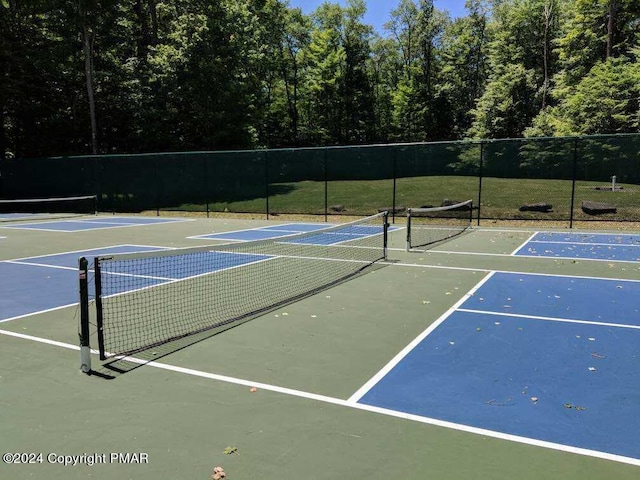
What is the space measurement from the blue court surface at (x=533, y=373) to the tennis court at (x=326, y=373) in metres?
0.02

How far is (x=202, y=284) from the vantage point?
9.51 meters

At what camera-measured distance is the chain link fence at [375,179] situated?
69.1ft

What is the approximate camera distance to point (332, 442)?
3.79m

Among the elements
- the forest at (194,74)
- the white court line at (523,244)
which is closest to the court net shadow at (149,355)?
the white court line at (523,244)

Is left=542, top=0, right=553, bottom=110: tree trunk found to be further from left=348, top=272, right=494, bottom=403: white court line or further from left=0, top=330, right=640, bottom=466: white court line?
left=0, top=330, right=640, bottom=466: white court line

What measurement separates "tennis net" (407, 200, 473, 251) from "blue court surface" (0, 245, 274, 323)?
5532 mm

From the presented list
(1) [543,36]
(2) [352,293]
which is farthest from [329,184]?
(1) [543,36]

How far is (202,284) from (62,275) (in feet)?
10.3

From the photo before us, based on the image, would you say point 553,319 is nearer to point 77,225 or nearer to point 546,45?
point 77,225

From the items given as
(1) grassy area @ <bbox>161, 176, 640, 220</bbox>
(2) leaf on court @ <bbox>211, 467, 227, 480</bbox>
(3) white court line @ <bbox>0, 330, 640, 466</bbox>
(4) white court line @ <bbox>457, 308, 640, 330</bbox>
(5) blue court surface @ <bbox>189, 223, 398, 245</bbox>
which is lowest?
(2) leaf on court @ <bbox>211, 467, 227, 480</bbox>

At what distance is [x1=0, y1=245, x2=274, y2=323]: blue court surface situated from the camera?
26.6 feet

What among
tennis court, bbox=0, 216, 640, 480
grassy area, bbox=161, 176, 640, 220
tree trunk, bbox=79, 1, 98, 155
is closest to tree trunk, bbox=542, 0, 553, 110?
grassy area, bbox=161, 176, 640, 220

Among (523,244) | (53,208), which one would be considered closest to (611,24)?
(523,244)

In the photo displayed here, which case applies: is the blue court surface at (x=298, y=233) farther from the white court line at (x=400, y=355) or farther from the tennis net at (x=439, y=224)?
the white court line at (x=400, y=355)
